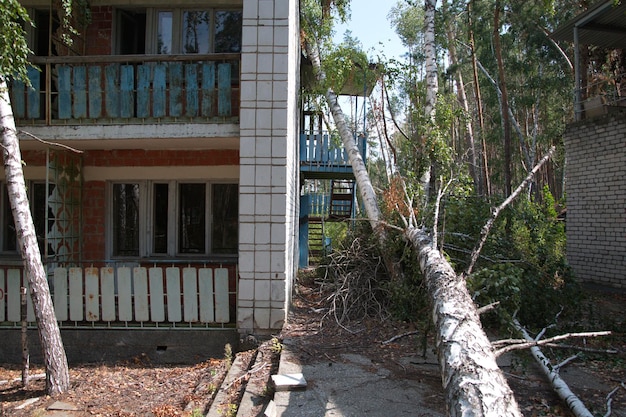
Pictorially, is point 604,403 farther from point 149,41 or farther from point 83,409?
point 149,41

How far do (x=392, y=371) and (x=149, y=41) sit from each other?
6.45 meters

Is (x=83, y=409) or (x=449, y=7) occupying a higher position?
(x=449, y=7)

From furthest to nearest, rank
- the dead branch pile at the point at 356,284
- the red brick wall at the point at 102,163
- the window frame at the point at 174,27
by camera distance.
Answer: the window frame at the point at 174,27, the red brick wall at the point at 102,163, the dead branch pile at the point at 356,284

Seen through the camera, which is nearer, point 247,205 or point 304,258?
point 247,205

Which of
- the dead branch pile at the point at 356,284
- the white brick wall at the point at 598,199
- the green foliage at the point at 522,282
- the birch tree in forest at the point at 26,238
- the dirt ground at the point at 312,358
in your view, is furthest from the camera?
the white brick wall at the point at 598,199

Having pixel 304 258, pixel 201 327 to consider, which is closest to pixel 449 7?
pixel 304 258

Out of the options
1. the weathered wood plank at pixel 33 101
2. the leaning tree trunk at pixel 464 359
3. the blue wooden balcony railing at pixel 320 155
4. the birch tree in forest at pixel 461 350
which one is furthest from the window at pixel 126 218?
the leaning tree trunk at pixel 464 359

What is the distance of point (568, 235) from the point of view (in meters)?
11.1

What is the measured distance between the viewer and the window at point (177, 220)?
783 centimetres

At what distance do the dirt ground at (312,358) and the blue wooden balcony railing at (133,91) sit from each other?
10.5 ft

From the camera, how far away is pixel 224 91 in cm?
652

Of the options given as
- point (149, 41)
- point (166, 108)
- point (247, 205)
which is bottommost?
point (247, 205)

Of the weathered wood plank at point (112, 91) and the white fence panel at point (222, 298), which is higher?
the weathered wood plank at point (112, 91)

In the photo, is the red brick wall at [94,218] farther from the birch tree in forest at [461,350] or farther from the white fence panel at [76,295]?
the birch tree in forest at [461,350]
